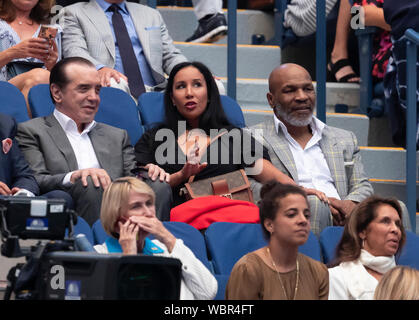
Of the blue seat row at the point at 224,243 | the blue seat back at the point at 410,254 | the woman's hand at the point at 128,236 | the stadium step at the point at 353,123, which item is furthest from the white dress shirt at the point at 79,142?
the stadium step at the point at 353,123

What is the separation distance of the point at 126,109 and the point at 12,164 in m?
0.87

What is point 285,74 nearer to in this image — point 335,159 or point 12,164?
point 335,159

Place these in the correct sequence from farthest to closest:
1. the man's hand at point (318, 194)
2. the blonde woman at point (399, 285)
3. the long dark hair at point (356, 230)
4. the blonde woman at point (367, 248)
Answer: the man's hand at point (318, 194) < the long dark hair at point (356, 230) < the blonde woman at point (367, 248) < the blonde woman at point (399, 285)

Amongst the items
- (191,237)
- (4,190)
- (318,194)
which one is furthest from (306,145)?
(4,190)

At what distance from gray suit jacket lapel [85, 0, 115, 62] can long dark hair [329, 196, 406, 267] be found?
1.76 m

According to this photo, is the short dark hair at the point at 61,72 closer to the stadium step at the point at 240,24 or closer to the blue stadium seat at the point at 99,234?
the blue stadium seat at the point at 99,234

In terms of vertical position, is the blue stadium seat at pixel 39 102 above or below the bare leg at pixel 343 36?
below

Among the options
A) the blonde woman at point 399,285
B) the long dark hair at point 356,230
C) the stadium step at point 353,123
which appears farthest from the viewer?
the stadium step at point 353,123

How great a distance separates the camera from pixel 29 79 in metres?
4.54

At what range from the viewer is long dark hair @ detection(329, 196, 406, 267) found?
12.3 feet

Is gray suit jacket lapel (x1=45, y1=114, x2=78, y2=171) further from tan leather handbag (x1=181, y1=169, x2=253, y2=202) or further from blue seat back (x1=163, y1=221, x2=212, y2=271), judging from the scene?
blue seat back (x1=163, y1=221, x2=212, y2=271)

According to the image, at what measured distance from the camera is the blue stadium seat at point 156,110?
4.60 metres

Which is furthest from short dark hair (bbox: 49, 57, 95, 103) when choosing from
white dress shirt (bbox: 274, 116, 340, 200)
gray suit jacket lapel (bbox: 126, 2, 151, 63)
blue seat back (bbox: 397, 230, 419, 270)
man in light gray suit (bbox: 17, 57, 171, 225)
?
blue seat back (bbox: 397, 230, 419, 270)
